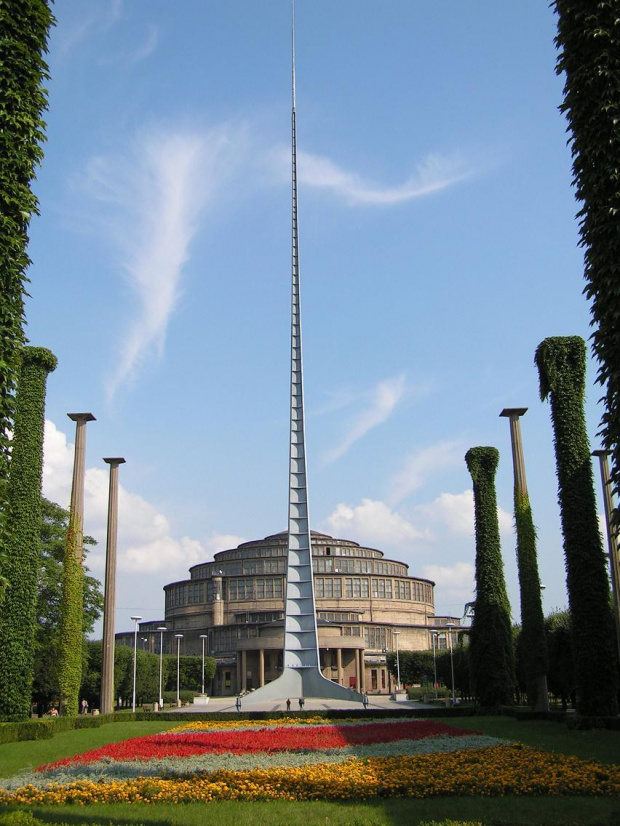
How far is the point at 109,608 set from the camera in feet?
123

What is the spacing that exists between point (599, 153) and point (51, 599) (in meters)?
40.8

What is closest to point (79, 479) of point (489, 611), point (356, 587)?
point (489, 611)

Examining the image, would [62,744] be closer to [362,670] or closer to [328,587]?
[362,670]

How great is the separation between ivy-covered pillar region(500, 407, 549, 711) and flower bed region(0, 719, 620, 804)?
1235 cm

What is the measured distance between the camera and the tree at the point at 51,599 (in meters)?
45.4

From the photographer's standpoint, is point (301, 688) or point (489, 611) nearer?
point (489, 611)

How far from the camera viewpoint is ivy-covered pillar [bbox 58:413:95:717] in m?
32.5

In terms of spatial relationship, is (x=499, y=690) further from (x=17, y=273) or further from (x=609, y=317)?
(x=17, y=273)

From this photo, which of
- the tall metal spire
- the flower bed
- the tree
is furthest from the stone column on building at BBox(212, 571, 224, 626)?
the flower bed

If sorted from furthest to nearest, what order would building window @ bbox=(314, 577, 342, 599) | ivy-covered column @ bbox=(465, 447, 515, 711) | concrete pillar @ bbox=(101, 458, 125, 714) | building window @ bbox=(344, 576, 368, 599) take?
building window @ bbox=(344, 576, 368, 599) < building window @ bbox=(314, 577, 342, 599) < concrete pillar @ bbox=(101, 458, 125, 714) < ivy-covered column @ bbox=(465, 447, 515, 711)

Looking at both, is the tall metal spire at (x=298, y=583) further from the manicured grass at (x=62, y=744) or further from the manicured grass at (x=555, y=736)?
the manicured grass at (x=555, y=736)

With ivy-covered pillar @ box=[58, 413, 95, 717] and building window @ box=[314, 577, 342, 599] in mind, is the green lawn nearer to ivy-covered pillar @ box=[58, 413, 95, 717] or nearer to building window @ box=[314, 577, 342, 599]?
ivy-covered pillar @ box=[58, 413, 95, 717]

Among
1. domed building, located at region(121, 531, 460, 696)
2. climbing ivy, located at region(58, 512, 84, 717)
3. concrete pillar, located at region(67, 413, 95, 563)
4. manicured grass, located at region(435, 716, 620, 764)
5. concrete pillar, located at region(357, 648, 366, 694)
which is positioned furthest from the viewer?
domed building, located at region(121, 531, 460, 696)

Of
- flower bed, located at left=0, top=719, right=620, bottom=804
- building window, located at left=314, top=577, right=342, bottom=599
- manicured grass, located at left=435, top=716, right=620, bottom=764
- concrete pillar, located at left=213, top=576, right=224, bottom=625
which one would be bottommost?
manicured grass, located at left=435, top=716, right=620, bottom=764
